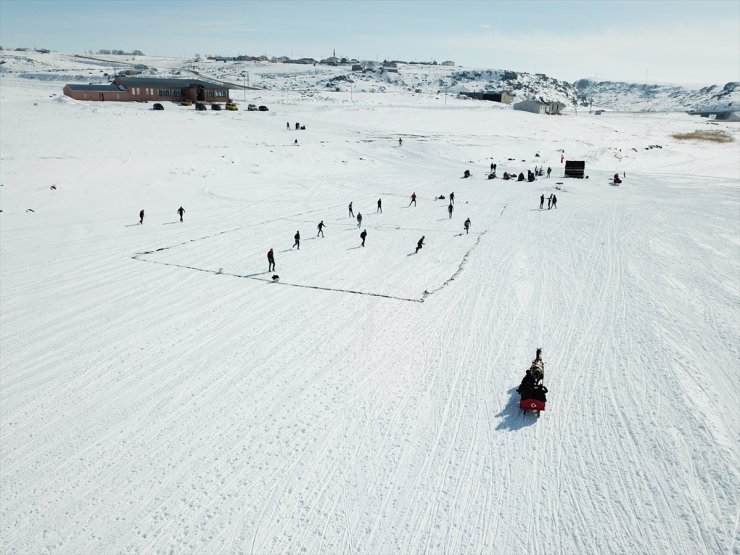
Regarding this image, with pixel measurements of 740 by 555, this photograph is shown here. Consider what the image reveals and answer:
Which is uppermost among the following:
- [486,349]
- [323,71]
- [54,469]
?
[323,71]

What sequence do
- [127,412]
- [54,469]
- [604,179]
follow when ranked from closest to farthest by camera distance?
[54,469] < [127,412] < [604,179]

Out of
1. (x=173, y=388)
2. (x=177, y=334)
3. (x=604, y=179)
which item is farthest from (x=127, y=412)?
(x=604, y=179)

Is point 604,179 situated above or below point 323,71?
below

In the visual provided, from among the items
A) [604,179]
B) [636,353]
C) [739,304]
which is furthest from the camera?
[604,179]

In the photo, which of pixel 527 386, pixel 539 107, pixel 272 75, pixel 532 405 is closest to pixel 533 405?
pixel 532 405

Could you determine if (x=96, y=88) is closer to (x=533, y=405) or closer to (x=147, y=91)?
(x=147, y=91)

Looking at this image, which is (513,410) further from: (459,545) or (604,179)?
(604,179)

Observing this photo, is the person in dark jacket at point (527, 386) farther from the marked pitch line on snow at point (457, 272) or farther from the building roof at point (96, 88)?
the building roof at point (96, 88)

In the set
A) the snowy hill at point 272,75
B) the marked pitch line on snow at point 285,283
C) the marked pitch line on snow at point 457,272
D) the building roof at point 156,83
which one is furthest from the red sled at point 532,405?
the snowy hill at point 272,75
